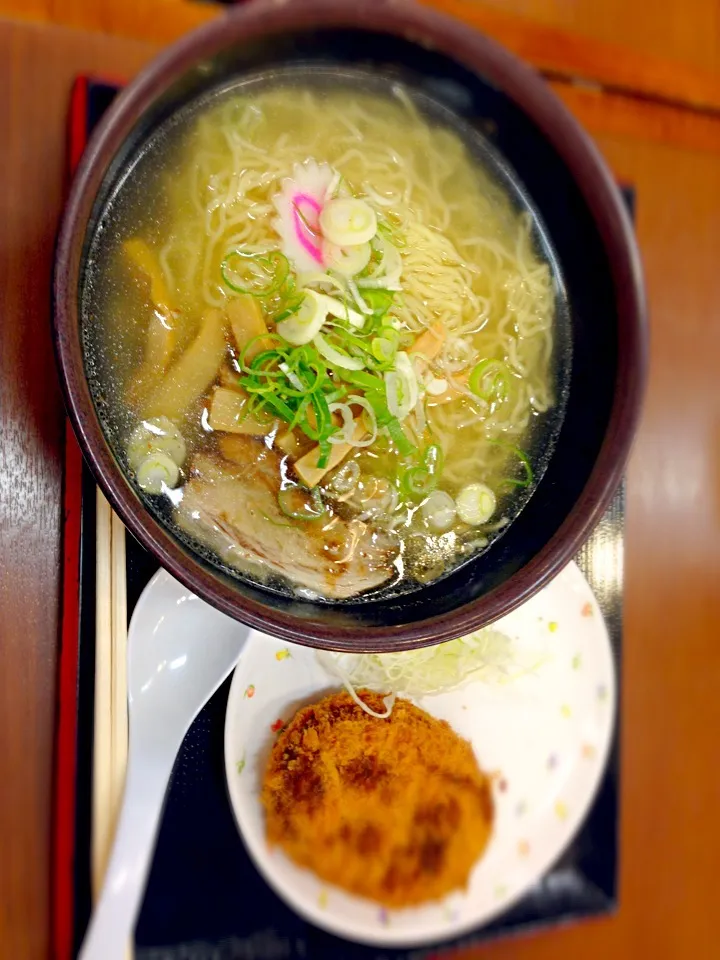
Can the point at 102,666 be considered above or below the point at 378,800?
above

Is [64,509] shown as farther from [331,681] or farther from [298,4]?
[298,4]

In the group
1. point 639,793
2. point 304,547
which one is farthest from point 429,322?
point 639,793

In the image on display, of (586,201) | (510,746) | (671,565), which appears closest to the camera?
(586,201)

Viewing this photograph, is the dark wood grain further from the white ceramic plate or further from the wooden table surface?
the wooden table surface

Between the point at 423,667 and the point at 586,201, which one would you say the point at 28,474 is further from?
the point at 586,201

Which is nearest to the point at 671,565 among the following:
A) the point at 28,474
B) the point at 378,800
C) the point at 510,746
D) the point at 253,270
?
the point at 510,746

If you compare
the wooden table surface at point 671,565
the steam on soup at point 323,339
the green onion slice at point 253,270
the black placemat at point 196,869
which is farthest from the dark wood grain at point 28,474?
the wooden table surface at point 671,565
